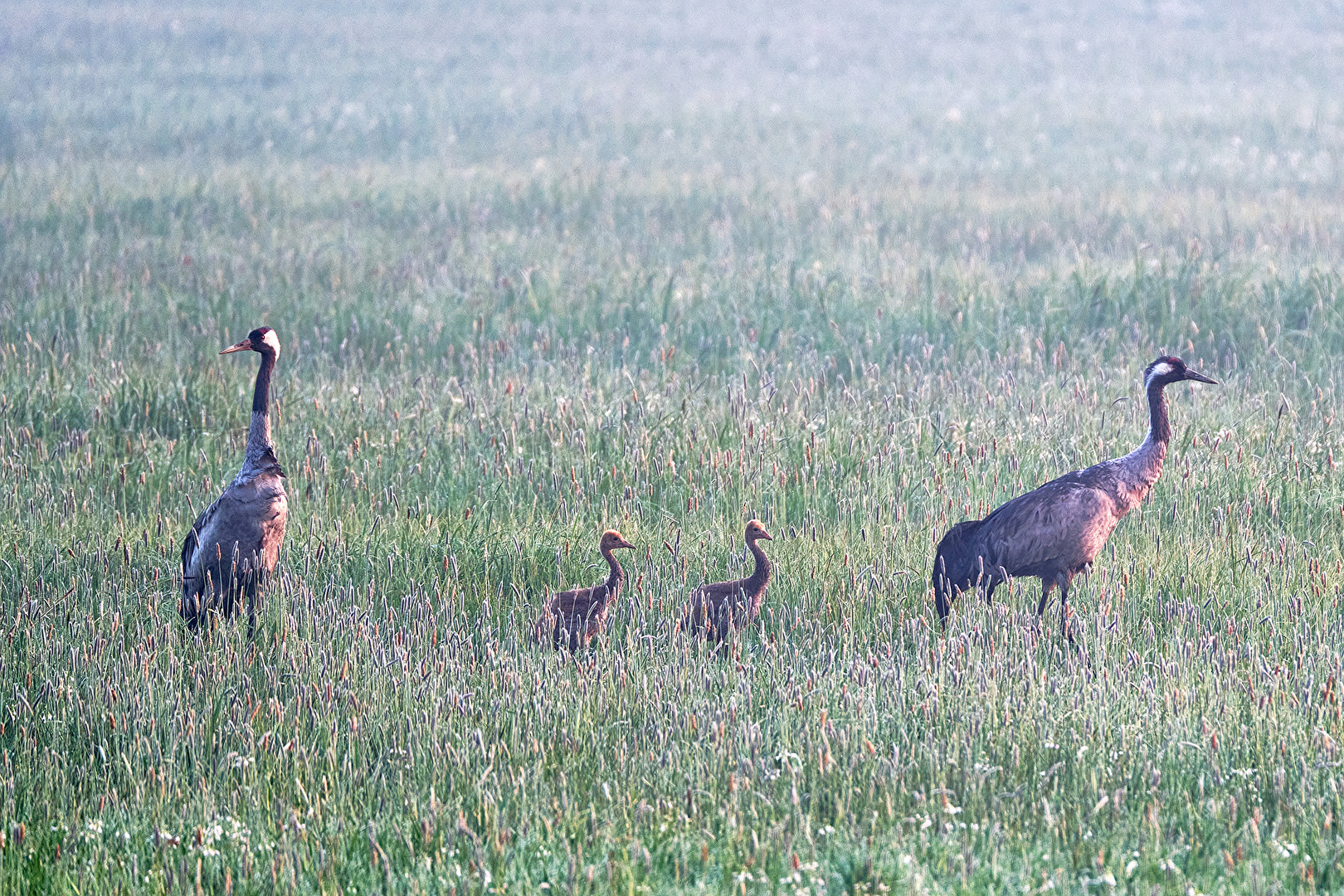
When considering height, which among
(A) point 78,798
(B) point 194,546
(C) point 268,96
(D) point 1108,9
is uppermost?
(D) point 1108,9

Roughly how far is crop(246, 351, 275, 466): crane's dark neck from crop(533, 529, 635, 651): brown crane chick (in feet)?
4.51

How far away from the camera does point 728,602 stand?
226 inches

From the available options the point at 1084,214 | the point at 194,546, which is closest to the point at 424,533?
the point at 194,546

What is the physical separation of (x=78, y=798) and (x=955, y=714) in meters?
2.84

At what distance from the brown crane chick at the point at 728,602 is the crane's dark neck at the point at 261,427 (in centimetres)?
188

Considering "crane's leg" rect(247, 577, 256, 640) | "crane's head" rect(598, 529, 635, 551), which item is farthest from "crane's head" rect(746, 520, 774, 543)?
"crane's leg" rect(247, 577, 256, 640)

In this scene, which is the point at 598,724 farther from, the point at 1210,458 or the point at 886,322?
the point at 886,322

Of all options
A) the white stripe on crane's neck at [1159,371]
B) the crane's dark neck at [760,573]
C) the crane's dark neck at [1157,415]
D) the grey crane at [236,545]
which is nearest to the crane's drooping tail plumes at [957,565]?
the crane's dark neck at [760,573]

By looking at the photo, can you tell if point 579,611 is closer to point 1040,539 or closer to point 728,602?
point 728,602

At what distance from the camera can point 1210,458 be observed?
24.3 feet

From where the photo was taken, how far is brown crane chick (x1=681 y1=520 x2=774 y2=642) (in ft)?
18.7

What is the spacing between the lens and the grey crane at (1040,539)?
5.84 meters

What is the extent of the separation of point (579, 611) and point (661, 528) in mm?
1184

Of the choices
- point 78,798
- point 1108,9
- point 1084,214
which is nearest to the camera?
point 78,798
